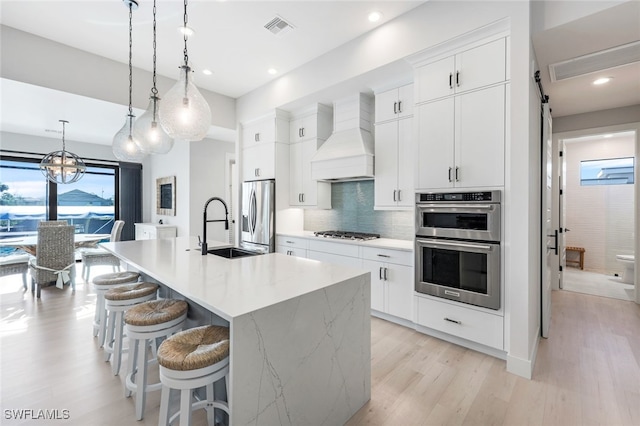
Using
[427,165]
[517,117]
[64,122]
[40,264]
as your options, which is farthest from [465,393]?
[64,122]

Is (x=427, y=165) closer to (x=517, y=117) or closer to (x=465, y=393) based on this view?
(x=517, y=117)

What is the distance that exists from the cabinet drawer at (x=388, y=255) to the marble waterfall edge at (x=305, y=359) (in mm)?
1226

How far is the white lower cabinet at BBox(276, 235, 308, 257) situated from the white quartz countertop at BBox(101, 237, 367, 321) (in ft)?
4.99

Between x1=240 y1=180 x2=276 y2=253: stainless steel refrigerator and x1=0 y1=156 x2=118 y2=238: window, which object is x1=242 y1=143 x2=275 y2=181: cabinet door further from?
x1=0 y1=156 x2=118 y2=238: window

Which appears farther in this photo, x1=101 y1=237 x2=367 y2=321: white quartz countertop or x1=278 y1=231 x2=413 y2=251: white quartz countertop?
x1=278 y1=231 x2=413 y2=251: white quartz countertop

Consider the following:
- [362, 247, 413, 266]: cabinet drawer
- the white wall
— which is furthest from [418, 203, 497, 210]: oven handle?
the white wall

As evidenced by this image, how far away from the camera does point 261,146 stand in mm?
4617

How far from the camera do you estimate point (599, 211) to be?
18.6 feet

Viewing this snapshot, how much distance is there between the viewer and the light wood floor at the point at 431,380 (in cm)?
179

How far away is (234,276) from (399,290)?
1961 millimetres

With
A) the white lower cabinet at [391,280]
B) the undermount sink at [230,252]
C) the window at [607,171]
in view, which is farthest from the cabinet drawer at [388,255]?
the window at [607,171]

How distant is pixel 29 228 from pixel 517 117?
8.69m

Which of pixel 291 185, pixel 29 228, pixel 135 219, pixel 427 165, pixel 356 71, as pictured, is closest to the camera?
pixel 427 165

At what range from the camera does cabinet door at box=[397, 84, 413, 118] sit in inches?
123
